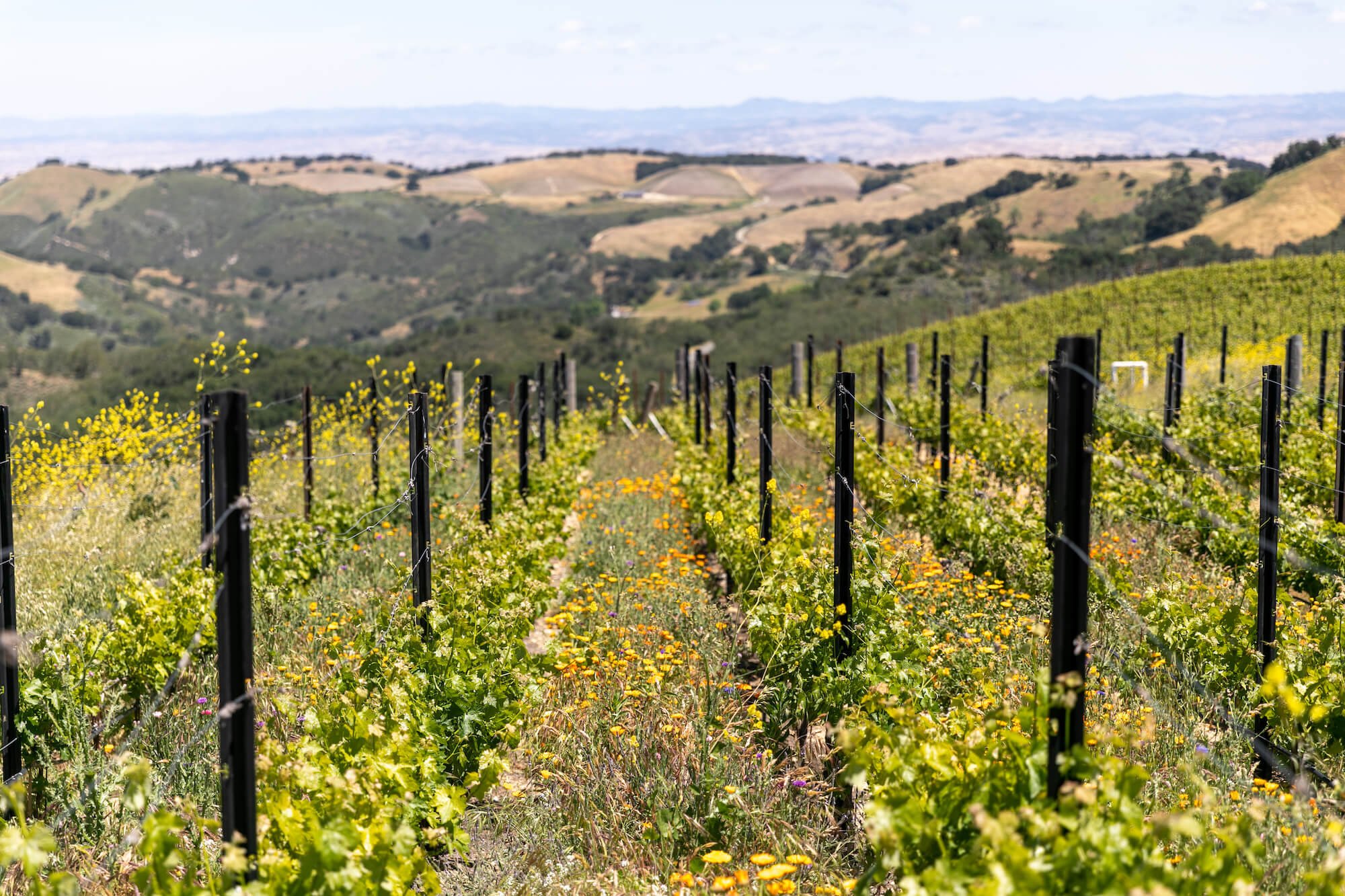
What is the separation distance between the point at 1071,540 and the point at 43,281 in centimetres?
Answer: 13394

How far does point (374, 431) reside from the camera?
40.1 feet

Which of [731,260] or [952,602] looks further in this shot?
[731,260]

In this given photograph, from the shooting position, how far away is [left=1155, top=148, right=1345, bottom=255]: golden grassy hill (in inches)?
2534

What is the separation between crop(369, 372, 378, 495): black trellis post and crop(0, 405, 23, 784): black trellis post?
5.16m

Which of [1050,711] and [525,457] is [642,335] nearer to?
[525,457]

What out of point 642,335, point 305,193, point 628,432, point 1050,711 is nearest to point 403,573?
point 1050,711

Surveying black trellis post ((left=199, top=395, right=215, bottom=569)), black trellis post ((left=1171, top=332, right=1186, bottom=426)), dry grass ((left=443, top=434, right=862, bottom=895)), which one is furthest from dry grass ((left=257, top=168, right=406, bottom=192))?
dry grass ((left=443, top=434, right=862, bottom=895))

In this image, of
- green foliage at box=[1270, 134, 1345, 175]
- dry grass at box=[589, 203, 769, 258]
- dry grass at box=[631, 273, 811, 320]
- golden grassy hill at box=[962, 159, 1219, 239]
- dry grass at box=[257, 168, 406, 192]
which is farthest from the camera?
dry grass at box=[257, 168, 406, 192]

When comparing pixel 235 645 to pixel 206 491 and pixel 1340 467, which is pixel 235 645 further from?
pixel 1340 467

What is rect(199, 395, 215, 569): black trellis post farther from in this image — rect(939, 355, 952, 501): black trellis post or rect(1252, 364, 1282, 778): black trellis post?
rect(1252, 364, 1282, 778): black trellis post

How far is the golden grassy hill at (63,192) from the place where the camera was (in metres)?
176

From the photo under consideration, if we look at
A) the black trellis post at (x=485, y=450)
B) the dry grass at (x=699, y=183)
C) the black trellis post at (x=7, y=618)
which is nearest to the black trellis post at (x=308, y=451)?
the black trellis post at (x=485, y=450)

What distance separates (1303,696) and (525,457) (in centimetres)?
→ 687

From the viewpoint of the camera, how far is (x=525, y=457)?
1008 centimetres
